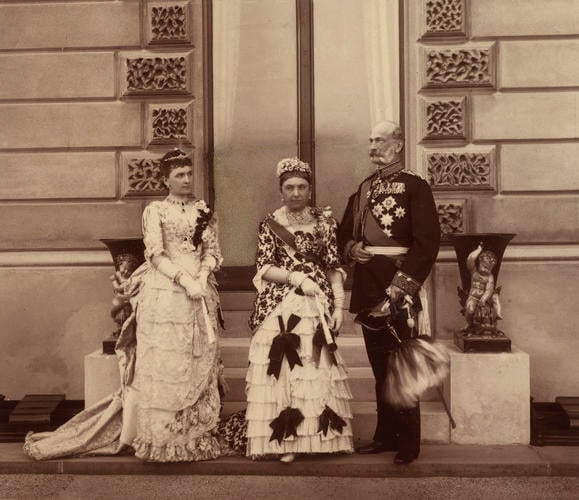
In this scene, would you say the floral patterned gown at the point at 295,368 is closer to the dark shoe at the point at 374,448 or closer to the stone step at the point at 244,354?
the dark shoe at the point at 374,448

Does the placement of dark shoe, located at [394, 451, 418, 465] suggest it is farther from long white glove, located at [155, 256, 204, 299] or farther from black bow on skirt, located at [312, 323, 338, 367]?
long white glove, located at [155, 256, 204, 299]

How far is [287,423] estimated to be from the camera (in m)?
4.90

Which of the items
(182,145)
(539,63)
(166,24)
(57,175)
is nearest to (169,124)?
(182,145)

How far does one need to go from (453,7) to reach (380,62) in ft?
2.81

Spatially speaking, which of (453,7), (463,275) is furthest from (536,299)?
(453,7)

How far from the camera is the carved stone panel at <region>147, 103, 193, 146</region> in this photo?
6.94 m

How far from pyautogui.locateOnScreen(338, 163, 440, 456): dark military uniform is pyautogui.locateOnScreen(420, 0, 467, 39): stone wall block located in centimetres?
222

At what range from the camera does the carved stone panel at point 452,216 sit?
6.67 metres

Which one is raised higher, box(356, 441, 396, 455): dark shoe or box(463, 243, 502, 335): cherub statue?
box(463, 243, 502, 335): cherub statue

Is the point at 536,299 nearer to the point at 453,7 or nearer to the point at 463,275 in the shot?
the point at 463,275

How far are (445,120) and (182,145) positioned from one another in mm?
2452

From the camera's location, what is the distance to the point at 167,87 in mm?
6961

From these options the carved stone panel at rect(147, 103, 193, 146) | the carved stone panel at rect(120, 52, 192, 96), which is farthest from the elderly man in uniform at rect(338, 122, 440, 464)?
the carved stone panel at rect(120, 52, 192, 96)

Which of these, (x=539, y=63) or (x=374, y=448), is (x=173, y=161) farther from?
(x=539, y=63)
